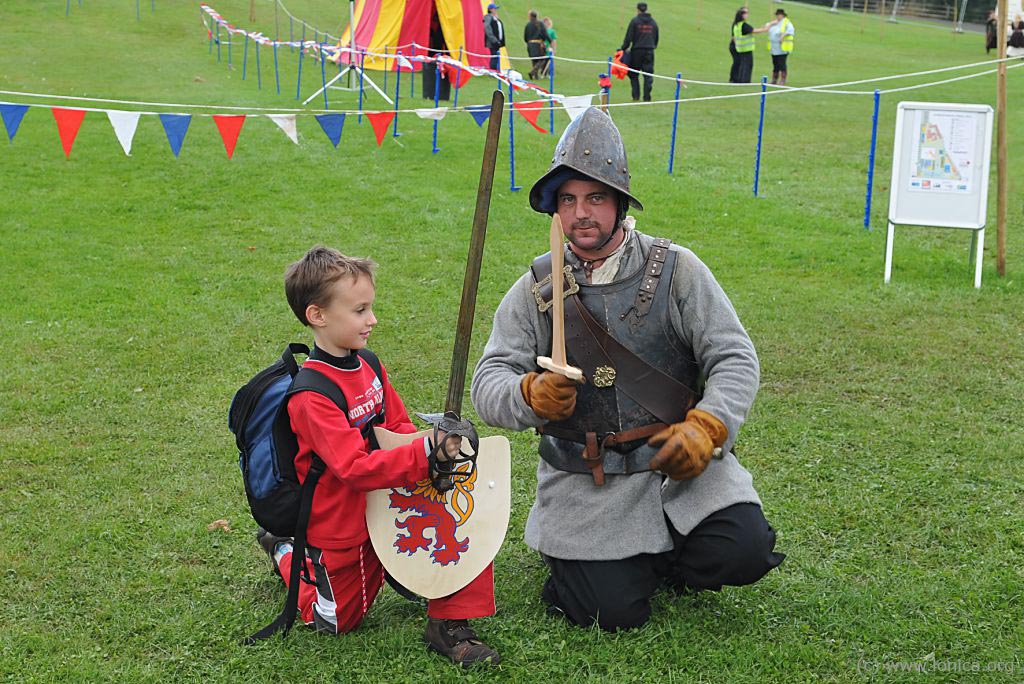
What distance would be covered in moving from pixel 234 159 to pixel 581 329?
9697 millimetres

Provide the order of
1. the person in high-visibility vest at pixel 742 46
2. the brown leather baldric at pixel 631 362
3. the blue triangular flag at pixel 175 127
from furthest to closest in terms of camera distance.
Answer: the person in high-visibility vest at pixel 742 46, the blue triangular flag at pixel 175 127, the brown leather baldric at pixel 631 362

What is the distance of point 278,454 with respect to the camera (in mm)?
3334

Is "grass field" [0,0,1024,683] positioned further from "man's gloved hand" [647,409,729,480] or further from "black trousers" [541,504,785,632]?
"man's gloved hand" [647,409,729,480]

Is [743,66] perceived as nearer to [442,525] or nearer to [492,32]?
[492,32]

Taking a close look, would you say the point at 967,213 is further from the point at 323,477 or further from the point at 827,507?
the point at 323,477

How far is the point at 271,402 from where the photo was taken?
336 cm

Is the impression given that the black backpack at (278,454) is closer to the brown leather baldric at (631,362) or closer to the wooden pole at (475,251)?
the wooden pole at (475,251)

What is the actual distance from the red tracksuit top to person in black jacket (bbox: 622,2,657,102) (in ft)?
53.9

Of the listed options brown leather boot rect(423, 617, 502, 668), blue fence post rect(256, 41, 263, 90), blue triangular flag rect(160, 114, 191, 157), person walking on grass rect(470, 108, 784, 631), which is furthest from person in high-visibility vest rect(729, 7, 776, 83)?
brown leather boot rect(423, 617, 502, 668)

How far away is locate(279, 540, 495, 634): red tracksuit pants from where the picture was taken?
3.38 meters

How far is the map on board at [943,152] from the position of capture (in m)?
7.90

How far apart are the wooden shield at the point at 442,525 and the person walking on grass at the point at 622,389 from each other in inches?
7.9

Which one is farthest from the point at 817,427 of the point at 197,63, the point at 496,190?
the point at 197,63

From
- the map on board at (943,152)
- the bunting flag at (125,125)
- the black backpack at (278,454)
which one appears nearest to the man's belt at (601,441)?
the black backpack at (278,454)
